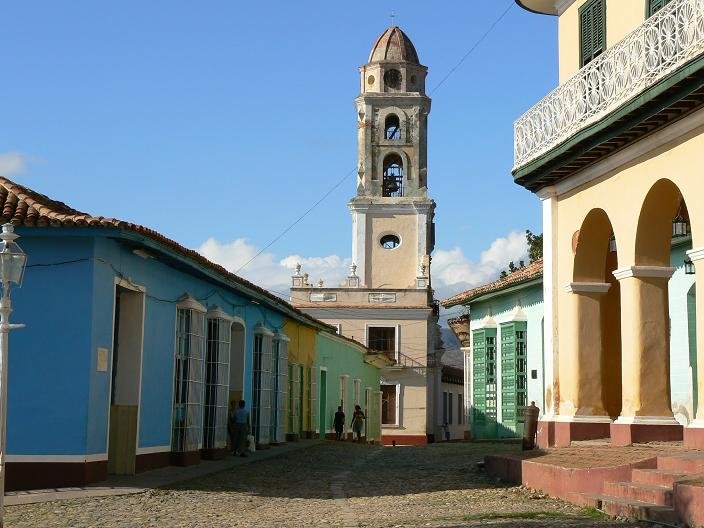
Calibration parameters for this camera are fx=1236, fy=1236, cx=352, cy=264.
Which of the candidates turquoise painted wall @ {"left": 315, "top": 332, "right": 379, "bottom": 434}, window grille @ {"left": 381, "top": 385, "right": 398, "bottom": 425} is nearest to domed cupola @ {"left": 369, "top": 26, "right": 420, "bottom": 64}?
window grille @ {"left": 381, "top": 385, "right": 398, "bottom": 425}

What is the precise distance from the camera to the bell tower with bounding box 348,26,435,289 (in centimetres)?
5634

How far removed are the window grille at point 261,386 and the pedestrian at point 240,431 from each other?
7.57ft

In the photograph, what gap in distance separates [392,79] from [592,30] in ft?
135

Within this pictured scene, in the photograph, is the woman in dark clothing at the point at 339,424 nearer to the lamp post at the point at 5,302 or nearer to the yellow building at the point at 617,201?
the yellow building at the point at 617,201

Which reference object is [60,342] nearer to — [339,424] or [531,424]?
[531,424]

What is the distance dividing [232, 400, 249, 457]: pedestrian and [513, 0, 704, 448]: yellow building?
285 inches

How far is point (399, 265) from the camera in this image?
5784 cm

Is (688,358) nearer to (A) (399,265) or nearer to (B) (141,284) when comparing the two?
(B) (141,284)

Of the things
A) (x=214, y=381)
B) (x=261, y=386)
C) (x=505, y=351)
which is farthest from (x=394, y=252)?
(x=214, y=381)

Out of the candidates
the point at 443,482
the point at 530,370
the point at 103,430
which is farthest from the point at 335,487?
the point at 530,370

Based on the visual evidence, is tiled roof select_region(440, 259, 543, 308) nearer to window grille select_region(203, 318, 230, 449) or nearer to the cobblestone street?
window grille select_region(203, 318, 230, 449)

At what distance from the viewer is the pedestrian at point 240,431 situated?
22.7 metres

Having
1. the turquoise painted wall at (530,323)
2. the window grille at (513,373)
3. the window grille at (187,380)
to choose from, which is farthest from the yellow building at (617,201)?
the window grille at (513,373)

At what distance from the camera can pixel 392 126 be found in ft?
187
